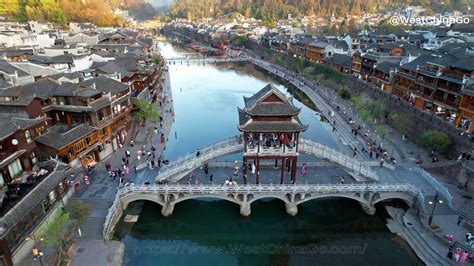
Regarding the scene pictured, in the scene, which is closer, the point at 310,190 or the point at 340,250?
the point at 340,250

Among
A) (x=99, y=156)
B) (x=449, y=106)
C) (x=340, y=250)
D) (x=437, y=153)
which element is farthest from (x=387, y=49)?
(x=99, y=156)

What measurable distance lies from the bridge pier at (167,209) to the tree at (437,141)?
1493 inches

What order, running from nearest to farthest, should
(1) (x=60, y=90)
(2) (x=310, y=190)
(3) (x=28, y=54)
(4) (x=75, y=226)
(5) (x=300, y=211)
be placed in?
(4) (x=75, y=226) < (2) (x=310, y=190) < (5) (x=300, y=211) < (1) (x=60, y=90) < (3) (x=28, y=54)

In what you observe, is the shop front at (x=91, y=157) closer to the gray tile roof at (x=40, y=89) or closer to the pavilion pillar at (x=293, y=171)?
the gray tile roof at (x=40, y=89)

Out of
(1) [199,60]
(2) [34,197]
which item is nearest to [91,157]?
(2) [34,197]

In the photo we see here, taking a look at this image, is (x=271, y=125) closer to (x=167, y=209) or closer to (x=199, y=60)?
(x=167, y=209)

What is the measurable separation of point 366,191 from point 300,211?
26.9ft

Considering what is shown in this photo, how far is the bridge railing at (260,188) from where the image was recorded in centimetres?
3675

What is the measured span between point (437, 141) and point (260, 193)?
28.7 meters

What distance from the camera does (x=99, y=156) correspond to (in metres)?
46.0

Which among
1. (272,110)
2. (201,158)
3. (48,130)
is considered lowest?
(201,158)

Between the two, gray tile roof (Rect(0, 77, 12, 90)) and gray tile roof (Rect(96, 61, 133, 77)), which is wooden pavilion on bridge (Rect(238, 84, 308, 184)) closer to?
gray tile roof (Rect(0, 77, 12, 90))

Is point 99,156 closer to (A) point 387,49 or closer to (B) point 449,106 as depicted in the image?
(B) point 449,106

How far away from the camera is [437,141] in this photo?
154ft
